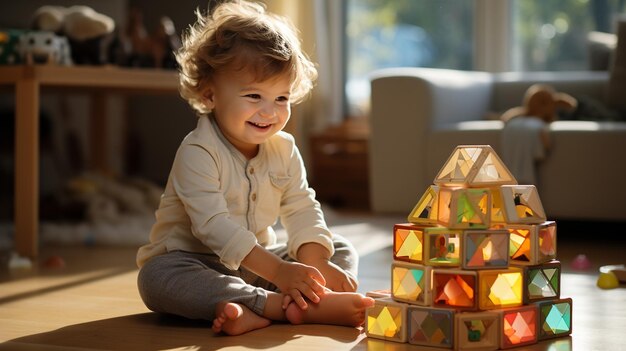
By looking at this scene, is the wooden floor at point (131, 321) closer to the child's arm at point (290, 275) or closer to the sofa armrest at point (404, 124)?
the child's arm at point (290, 275)

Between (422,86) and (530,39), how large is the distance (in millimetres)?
1284

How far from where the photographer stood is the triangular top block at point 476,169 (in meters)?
1.40

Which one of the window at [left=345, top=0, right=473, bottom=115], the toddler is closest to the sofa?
the window at [left=345, top=0, right=473, bottom=115]

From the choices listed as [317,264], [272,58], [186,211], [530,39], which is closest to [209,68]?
[272,58]

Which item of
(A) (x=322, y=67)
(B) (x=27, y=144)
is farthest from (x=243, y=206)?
(A) (x=322, y=67)

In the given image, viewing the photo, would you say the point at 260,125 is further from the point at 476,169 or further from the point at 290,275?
the point at 476,169

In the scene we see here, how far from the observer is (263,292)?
1550mm

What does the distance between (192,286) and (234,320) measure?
0.43 ft

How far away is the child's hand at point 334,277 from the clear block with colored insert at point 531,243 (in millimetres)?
328

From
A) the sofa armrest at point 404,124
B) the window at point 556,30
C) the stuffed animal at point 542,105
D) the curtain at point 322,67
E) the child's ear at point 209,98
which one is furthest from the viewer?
the curtain at point 322,67

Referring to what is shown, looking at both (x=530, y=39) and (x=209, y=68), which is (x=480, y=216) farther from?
(x=530, y=39)

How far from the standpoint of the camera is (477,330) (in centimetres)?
137

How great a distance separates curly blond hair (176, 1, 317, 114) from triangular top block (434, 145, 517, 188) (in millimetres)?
375

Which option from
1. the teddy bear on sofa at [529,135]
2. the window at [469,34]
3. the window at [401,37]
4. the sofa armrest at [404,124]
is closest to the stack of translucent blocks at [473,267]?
the teddy bear on sofa at [529,135]
